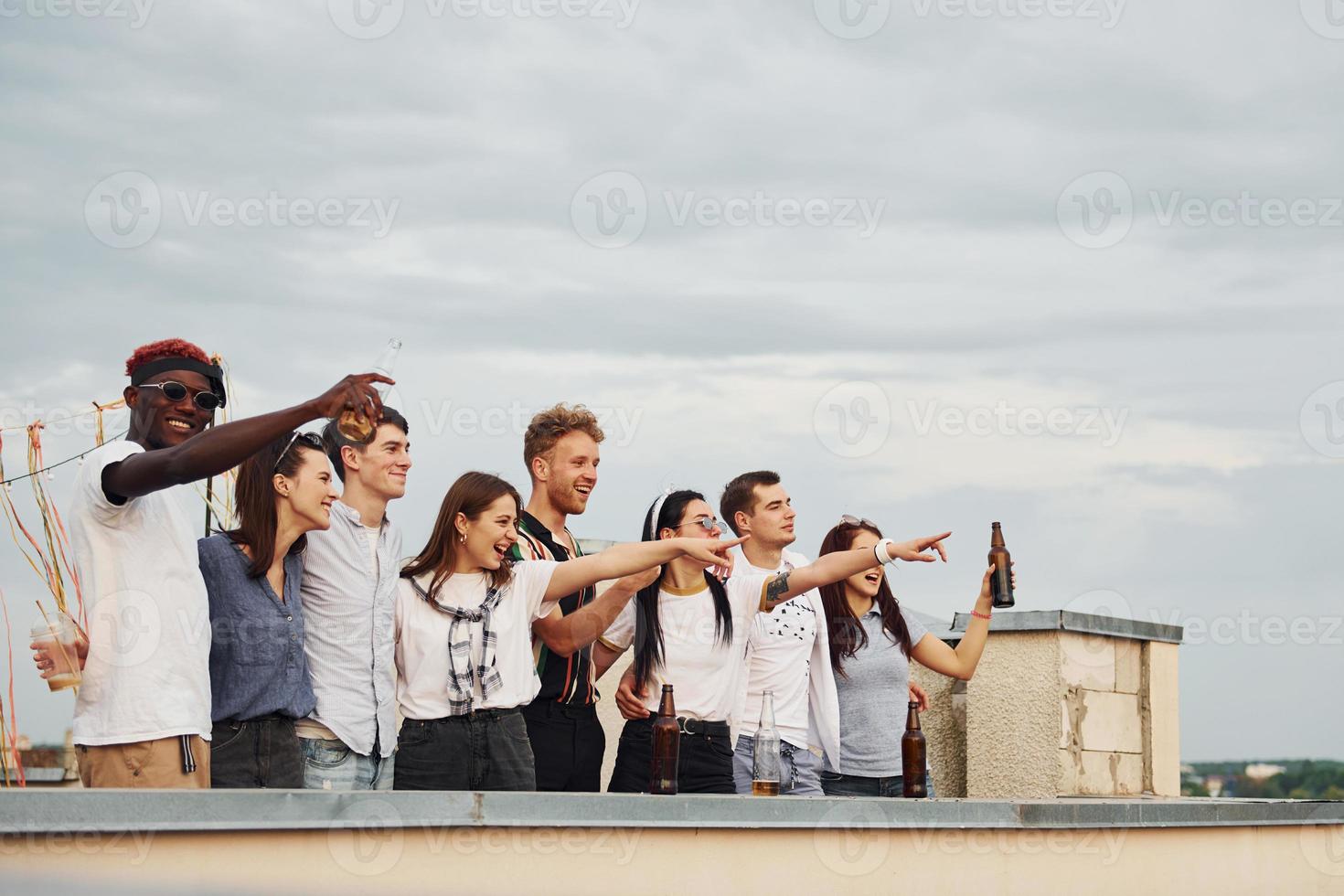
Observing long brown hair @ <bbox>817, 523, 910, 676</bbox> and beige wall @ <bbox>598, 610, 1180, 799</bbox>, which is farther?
beige wall @ <bbox>598, 610, 1180, 799</bbox>

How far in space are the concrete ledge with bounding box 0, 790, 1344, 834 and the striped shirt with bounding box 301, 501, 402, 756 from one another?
787mm

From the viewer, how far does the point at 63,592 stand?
4414 millimetres

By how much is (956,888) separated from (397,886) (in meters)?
2.18

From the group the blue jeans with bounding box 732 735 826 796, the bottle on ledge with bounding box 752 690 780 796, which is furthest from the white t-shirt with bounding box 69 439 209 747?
the blue jeans with bounding box 732 735 826 796

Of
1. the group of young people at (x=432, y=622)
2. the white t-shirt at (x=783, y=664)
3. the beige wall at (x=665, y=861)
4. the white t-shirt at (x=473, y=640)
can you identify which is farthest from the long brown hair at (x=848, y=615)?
the white t-shirt at (x=473, y=640)

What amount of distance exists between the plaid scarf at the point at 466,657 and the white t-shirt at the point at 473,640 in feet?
0.04

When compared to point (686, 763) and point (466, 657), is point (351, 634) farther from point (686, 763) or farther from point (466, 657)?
point (686, 763)

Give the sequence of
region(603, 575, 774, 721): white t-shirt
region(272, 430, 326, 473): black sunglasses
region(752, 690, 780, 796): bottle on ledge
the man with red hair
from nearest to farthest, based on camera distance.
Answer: the man with red hair
region(272, 430, 326, 473): black sunglasses
region(752, 690, 780, 796): bottle on ledge
region(603, 575, 774, 721): white t-shirt

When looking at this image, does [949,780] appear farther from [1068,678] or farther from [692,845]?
[692,845]

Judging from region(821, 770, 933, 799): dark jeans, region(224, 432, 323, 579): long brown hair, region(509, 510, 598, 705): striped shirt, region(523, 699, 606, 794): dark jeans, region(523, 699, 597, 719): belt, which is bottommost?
region(821, 770, 933, 799): dark jeans

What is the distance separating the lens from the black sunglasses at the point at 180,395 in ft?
13.5

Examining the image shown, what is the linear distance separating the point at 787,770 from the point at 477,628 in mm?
1454

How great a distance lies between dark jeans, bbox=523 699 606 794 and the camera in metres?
5.05

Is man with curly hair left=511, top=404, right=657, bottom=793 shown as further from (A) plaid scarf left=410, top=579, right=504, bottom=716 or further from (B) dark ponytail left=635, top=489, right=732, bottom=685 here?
(A) plaid scarf left=410, top=579, right=504, bottom=716
